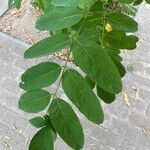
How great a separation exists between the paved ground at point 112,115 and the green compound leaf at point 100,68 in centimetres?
202

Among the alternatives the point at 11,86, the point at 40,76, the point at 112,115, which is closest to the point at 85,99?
the point at 40,76

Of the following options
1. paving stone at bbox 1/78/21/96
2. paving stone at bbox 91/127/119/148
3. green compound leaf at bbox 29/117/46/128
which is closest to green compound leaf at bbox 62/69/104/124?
green compound leaf at bbox 29/117/46/128

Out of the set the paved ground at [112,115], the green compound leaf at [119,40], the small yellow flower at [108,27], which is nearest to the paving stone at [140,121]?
the paved ground at [112,115]

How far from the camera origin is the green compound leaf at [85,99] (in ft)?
3.18

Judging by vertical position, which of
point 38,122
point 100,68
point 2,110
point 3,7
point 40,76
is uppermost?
point 100,68

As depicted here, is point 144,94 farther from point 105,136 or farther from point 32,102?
point 32,102

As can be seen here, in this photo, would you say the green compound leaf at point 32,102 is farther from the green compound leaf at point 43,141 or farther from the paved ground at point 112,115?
the paved ground at point 112,115

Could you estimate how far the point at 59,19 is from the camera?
109 cm

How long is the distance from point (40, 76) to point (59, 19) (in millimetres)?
196

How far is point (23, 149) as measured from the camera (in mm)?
3264

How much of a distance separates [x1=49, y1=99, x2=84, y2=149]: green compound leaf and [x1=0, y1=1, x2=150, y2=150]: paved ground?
1.96 metres

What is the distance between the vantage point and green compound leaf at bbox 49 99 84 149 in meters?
0.98

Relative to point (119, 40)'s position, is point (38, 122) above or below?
below

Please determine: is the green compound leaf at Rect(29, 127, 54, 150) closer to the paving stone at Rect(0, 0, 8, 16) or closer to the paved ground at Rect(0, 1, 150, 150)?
the paved ground at Rect(0, 1, 150, 150)
